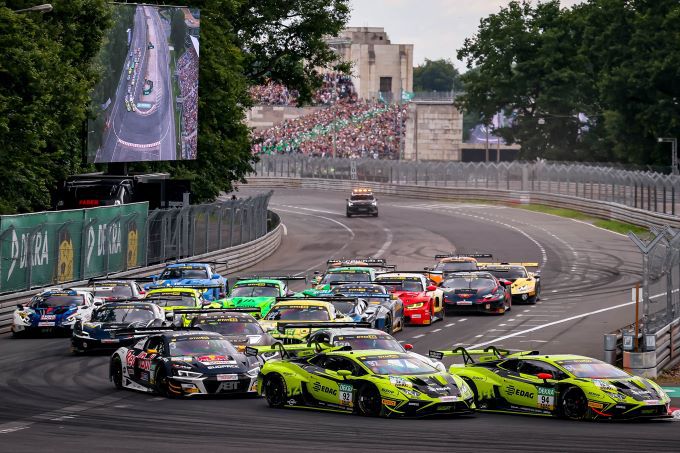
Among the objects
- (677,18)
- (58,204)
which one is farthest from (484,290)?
(677,18)

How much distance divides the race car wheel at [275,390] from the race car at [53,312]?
523 inches

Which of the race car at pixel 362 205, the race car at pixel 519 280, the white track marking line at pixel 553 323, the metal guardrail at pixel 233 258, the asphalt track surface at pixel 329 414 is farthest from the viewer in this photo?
the race car at pixel 362 205

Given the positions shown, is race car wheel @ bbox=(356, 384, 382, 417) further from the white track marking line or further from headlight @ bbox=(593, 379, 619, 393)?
the white track marking line

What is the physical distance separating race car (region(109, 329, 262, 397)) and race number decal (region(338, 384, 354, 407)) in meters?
2.55

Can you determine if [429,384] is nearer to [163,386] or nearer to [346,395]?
[346,395]

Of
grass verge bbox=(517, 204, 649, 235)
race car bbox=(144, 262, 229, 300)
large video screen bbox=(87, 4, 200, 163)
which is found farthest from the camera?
grass verge bbox=(517, 204, 649, 235)

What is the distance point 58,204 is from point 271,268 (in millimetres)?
10930

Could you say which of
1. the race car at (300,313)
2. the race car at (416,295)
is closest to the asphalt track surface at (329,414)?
the race car at (416,295)

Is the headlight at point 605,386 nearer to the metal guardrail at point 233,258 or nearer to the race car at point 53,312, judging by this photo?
the race car at point 53,312

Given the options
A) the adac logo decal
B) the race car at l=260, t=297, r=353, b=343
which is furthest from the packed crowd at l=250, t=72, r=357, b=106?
the race car at l=260, t=297, r=353, b=343

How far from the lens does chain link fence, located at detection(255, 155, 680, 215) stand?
72.0 metres

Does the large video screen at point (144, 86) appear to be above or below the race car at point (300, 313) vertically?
above

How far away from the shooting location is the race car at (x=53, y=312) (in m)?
36.2

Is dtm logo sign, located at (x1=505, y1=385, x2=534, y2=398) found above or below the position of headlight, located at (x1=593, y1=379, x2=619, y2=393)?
below
